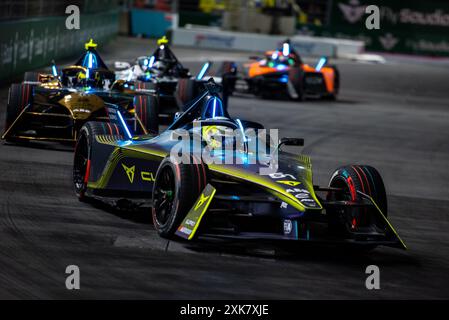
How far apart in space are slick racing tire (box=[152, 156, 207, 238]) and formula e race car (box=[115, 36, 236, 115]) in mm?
9300

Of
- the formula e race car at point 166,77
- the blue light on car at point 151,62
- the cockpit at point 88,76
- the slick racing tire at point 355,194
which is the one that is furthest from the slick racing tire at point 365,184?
the blue light on car at point 151,62

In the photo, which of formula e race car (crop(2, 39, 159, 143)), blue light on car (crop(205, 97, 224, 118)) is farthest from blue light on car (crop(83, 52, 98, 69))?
blue light on car (crop(205, 97, 224, 118))

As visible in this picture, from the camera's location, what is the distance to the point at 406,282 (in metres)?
8.92

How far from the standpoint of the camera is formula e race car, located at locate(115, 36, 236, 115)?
2077 cm

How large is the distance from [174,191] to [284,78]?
1824cm

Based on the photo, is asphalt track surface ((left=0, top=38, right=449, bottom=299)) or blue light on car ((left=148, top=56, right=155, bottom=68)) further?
blue light on car ((left=148, top=56, right=155, bottom=68))

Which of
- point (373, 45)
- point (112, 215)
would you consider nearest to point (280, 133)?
point (112, 215)

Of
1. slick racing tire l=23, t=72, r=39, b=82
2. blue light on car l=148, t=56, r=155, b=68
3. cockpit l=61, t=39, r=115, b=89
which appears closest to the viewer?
cockpit l=61, t=39, r=115, b=89

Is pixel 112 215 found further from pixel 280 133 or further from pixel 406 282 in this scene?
pixel 280 133

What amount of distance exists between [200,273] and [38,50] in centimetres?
2205

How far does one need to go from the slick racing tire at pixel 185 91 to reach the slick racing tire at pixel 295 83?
23.3 feet

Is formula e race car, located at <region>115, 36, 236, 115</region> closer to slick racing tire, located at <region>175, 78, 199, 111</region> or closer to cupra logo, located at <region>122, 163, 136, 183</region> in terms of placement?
slick racing tire, located at <region>175, 78, 199, 111</region>

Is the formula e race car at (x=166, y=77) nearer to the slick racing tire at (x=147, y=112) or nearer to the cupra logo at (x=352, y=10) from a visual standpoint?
the slick racing tire at (x=147, y=112)

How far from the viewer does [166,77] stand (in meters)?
22.1
